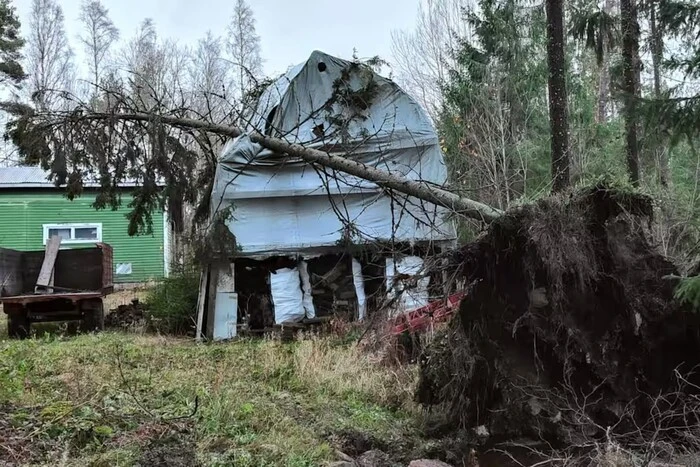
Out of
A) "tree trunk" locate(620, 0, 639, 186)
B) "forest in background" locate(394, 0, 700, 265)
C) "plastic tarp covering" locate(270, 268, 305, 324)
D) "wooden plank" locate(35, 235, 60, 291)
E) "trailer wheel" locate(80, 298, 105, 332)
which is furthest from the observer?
"forest in background" locate(394, 0, 700, 265)

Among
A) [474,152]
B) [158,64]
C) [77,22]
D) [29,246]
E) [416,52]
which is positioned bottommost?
[29,246]

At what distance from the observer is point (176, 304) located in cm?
1142

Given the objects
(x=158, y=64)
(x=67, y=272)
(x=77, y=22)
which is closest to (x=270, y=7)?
(x=158, y=64)

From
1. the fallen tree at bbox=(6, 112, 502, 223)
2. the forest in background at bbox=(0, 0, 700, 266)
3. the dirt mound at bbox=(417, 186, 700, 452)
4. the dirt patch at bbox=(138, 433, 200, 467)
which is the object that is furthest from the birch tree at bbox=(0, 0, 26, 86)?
the dirt mound at bbox=(417, 186, 700, 452)

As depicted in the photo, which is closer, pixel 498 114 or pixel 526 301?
pixel 526 301

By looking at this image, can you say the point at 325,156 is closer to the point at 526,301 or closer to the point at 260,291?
the point at 526,301

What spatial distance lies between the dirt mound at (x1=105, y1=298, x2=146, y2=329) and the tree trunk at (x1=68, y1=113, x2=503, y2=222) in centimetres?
473

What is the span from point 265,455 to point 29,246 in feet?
58.3

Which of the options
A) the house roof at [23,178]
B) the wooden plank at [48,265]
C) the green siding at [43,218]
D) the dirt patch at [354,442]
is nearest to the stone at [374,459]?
the dirt patch at [354,442]

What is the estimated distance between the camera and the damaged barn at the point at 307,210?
1039 centimetres

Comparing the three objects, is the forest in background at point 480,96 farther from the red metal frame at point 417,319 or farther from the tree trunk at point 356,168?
the red metal frame at point 417,319

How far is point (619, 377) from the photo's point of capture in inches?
205

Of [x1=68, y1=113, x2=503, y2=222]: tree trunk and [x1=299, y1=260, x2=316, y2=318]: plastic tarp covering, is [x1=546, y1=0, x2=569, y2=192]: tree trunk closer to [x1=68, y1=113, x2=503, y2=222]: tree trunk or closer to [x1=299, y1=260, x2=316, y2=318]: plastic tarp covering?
[x1=68, y1=113, x2=503, y2=222]: tree trunk

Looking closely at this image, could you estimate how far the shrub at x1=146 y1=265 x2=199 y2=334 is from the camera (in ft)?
37.0
